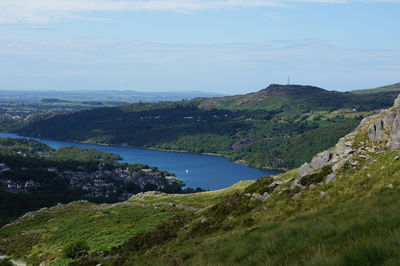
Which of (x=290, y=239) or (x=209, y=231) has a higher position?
(x=290, y=239)

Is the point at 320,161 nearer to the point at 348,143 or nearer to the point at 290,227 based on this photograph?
the point at 348,143

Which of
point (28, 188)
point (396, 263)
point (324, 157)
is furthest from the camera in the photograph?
point (28, 188)

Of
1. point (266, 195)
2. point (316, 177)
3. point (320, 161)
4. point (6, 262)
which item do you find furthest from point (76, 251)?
point (320, 161)

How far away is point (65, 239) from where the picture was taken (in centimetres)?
4325

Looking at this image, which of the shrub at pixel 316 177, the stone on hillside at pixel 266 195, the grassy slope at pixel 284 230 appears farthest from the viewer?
the stone on hillside at pixel 266 195

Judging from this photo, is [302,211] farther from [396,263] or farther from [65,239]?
[65,239]

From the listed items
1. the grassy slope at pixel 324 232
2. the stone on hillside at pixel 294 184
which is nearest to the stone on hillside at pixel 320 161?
the stone on hillside at pixel 294 184

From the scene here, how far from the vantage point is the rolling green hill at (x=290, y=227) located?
447 inches

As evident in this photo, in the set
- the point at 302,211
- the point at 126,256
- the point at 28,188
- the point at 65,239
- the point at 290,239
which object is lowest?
the point at 28,188

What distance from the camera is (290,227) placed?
15508mm

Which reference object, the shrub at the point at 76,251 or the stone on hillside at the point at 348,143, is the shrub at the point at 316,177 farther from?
the shrub at the point at 76,251

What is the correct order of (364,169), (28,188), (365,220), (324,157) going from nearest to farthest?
(365,220) < (364,169) < (324,157) < (28,188)

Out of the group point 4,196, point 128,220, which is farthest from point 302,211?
point 4,196

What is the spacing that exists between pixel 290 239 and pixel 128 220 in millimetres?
35957
